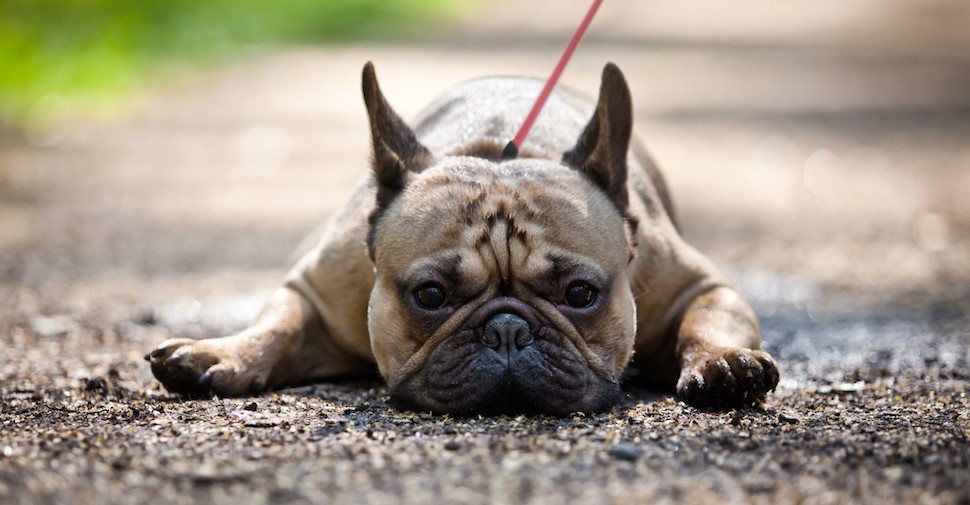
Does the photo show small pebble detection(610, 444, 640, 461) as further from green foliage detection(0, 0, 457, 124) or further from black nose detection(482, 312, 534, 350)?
Result: green foliage detection(0, 0, 457, 124)

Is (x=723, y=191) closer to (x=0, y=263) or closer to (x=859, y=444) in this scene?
(x=0, y=263)

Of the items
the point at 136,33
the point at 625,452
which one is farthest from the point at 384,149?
the point at 136,33

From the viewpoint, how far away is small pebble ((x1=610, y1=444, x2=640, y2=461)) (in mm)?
3373

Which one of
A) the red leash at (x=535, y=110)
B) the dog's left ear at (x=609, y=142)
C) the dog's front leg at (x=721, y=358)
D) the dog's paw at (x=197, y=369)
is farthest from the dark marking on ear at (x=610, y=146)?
the dog's paw at (x=197, y=369)

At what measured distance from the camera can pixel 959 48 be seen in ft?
59.1

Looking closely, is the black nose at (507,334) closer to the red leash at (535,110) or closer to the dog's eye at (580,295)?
the dog's eye at (580,295)

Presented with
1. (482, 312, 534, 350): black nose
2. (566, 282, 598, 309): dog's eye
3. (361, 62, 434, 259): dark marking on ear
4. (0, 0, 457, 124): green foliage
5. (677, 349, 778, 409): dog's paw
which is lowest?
(677, 349, 778, 409): dog's paw

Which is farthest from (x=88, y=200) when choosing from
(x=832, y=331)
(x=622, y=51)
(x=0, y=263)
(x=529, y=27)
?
(x=529, y=27)

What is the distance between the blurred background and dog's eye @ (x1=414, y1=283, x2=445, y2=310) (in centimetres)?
128

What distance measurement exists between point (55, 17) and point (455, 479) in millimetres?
14750

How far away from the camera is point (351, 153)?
1105cm

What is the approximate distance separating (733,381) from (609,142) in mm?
1004

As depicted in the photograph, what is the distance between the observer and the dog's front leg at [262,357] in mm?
4348

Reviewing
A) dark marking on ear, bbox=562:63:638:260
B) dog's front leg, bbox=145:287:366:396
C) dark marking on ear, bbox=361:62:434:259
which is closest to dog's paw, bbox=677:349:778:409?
dark marking on ear, bbox=562:63:638:260
